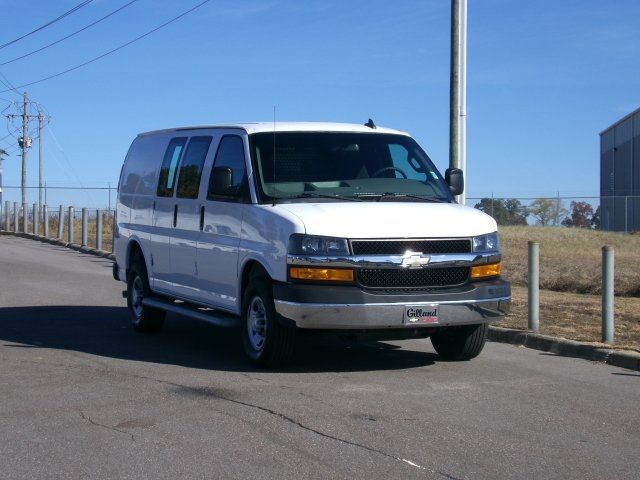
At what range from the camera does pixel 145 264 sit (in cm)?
1173

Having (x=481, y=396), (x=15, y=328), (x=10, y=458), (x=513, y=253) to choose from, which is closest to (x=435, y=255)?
(x=481, y=396)

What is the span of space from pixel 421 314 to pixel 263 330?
1.46 m

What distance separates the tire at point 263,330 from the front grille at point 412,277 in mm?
833

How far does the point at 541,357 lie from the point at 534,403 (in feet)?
7.86

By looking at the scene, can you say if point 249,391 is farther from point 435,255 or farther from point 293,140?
point 293,140

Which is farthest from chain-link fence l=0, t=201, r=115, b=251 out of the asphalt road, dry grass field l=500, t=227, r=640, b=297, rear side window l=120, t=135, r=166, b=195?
the asphalt road

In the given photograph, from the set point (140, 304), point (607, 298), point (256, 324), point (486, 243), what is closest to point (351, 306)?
point (256, 324)

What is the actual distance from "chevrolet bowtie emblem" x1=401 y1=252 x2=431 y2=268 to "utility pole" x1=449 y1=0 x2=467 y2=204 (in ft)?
18.0

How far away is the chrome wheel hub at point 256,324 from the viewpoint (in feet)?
29.3

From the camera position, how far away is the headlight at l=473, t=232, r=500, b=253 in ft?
28.7

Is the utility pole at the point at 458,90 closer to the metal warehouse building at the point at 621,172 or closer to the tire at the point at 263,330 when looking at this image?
the tire at the point at 263,330

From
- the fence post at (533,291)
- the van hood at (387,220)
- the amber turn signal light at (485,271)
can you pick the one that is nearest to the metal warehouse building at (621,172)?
the fence post at (533,291)

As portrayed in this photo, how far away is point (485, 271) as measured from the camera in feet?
29.1

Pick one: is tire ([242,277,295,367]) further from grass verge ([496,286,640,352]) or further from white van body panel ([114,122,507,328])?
grass verge ([496,286,640,352])
